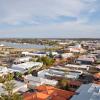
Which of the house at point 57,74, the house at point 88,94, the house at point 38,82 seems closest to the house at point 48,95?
the house at point 88,94

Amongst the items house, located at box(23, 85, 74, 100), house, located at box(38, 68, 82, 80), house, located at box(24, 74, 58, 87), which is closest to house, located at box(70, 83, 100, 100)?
house, located at box(23, 85, 74, 100)

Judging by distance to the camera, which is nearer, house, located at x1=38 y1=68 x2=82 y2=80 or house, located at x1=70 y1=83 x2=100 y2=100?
house, located at x1=70 y1=83 x2=100 y2=100

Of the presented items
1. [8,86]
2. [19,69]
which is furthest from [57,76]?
[8,86]

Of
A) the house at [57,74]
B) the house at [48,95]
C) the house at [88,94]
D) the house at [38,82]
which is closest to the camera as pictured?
the house at [88,94]

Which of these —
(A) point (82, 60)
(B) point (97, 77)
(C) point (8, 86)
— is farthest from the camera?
(A) point (82, 60)

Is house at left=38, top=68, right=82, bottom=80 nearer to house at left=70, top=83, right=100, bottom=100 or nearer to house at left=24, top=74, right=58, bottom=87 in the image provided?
house at left=24, top=74, right=58, bottom=87

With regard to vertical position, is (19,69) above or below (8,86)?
below

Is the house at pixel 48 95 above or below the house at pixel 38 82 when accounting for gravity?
above

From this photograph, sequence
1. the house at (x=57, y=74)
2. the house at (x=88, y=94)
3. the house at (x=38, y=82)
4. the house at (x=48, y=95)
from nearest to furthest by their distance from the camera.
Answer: the house at (x=88, y=94) → the house at (x=48, y=95) → the house at (x=38, y=82) → the house at (x=57, y=74)

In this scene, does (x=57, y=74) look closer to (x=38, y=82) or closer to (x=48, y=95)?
(x=38, y=82)

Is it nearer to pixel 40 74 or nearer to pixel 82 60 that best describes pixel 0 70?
pixel 40 74

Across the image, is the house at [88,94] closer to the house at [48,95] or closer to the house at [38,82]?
the house at [48,95]
